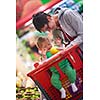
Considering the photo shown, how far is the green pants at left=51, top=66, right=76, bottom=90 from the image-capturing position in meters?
0.99

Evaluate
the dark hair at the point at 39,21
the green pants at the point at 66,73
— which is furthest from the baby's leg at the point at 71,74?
the dark hair at the point at 39,21

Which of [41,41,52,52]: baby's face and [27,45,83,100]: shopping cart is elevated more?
[41,41,52,52]: baby's face

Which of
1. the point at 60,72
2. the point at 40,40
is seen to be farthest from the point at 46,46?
the point at 60,72

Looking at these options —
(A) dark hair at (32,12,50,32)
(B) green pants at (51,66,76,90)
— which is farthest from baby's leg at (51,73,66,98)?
(A) dark hair at (32,12,50,32)

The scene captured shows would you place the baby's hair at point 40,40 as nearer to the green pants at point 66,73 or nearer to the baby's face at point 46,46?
the baby's face at point 46,46

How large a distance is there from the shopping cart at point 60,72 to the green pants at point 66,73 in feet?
0.05

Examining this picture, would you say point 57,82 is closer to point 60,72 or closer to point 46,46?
point 60,72

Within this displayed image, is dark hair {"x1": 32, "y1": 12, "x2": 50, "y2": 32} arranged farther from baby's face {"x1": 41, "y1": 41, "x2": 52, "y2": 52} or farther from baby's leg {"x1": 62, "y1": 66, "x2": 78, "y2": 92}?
baby's leg {"x1": 62, "y1": 66, "x2": 78, "y2": 92}

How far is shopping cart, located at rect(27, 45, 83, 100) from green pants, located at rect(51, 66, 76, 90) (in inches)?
0.6

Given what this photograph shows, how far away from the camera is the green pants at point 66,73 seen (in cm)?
99

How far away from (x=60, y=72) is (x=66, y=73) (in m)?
0.03

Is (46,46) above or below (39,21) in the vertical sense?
below

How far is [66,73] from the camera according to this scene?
1.00 m
